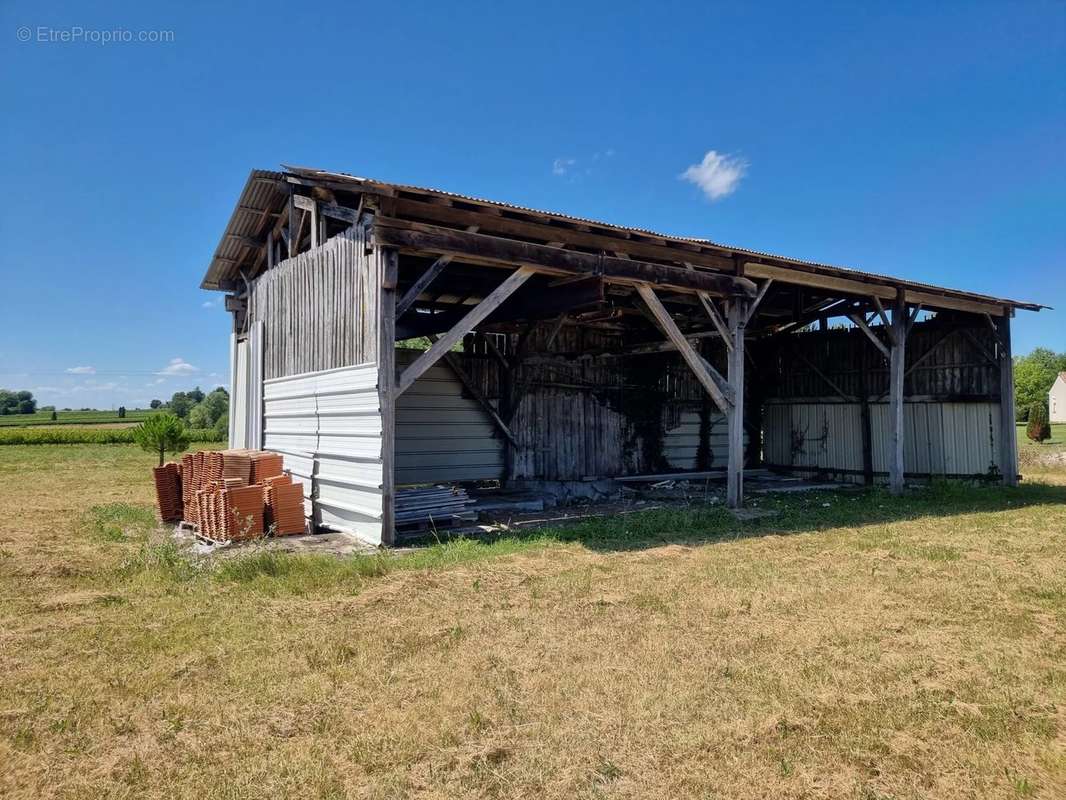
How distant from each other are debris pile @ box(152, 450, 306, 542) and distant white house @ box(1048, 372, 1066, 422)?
7866 centimetres

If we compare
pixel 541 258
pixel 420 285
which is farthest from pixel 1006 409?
pixel 420 285

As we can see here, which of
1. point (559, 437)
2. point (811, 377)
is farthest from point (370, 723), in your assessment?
Result: point (811, 377)

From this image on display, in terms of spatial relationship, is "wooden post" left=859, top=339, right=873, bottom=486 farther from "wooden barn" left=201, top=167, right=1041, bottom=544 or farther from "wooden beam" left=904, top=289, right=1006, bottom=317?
"wooden beam" left=904, top=289, right=1006, bottom=317

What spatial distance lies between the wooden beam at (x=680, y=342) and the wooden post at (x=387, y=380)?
3.69 metres

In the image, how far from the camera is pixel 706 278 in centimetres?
1038

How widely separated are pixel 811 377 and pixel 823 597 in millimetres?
10932

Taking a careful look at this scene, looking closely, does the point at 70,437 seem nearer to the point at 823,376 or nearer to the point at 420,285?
the point at 420,285

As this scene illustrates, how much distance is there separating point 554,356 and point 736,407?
4109mm

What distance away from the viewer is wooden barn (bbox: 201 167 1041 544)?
8.12 m

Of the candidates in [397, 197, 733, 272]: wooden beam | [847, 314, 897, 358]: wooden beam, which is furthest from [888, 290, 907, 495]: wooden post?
[397, 197, 733, 272]: wooden beam

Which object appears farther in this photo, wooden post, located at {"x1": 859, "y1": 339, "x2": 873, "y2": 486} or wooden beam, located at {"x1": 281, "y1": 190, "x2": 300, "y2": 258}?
wooden post, located at {"x1": 859, "y1": 339, "x2": 873, "y2": 486}

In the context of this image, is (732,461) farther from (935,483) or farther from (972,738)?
(972,738)

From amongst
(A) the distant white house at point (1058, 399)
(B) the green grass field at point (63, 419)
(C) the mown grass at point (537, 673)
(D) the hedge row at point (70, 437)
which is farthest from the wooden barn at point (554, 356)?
(A) the distant white house at point (1058, 399)

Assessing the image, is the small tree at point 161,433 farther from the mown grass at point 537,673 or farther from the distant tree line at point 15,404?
the distant tree line at point 15,404
